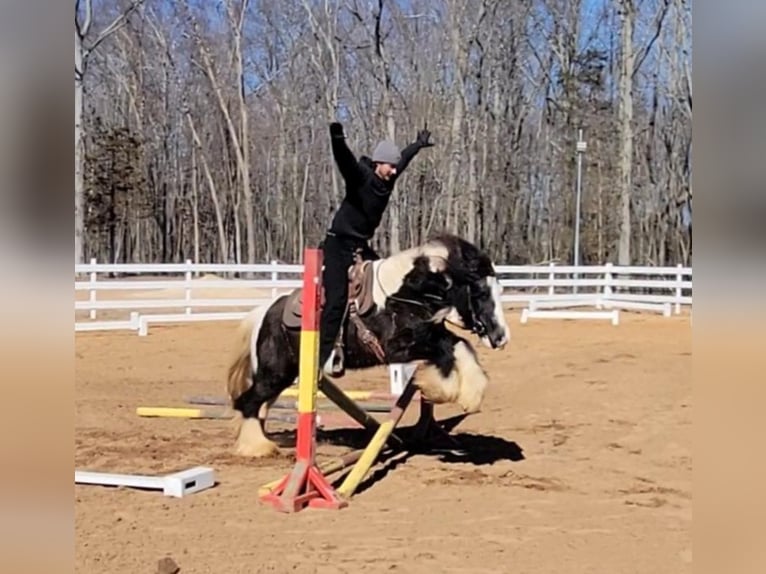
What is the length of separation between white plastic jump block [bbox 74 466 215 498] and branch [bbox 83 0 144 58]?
114 inches

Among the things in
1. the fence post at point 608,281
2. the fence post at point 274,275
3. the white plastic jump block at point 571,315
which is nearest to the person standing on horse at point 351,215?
the fence post at point 274,275

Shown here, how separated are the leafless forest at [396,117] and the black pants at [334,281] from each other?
2.28ft

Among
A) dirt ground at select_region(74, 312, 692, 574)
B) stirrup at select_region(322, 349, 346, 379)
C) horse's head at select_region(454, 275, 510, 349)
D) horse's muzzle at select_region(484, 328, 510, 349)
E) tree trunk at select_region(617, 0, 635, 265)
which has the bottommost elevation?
dirt ground at select_region(74, 312, 692, 574)

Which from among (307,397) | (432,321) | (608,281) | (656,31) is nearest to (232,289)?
(608,281)

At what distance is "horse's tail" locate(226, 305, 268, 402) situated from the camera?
3.65m

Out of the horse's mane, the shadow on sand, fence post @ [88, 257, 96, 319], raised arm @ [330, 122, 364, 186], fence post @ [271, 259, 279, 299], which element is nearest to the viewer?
raised arm @ [330, 122, 364, 186]

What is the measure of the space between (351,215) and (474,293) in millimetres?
599

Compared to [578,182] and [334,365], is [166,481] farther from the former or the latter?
[578,182]

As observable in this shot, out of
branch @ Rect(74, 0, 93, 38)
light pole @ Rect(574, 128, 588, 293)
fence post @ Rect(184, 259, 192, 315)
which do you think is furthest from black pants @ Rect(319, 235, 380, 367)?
fence post @ Rect(184, 259, 192, 315)

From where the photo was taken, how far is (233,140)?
5883 millimetres

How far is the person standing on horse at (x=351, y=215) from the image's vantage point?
10.6ft

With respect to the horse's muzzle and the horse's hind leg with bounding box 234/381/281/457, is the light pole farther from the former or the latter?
the horse's hind leg with bounding box 234/381/281/457
